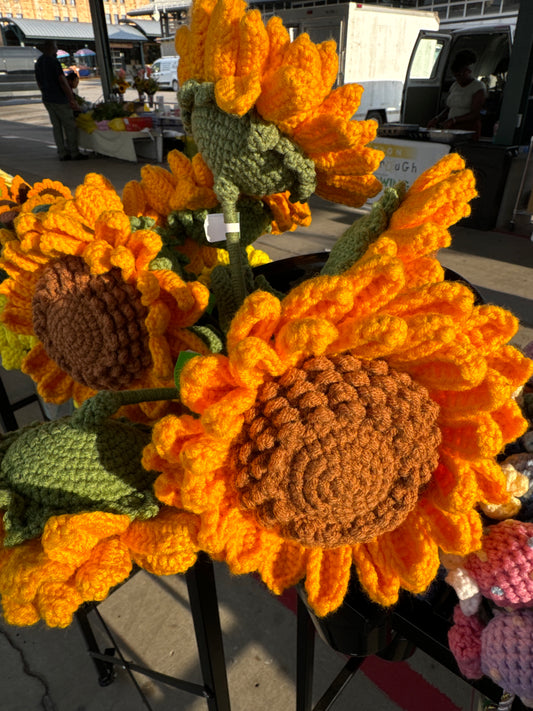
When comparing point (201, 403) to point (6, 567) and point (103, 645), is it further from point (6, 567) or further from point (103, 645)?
point (103, 645)

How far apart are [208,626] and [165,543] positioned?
14.2 inches

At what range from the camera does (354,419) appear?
42 centimetres

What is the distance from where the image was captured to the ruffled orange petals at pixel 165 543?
0.48 m

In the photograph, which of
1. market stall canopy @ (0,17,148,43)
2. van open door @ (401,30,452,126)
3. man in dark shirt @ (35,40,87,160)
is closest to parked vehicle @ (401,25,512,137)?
van open door @ (401,30,452,126)

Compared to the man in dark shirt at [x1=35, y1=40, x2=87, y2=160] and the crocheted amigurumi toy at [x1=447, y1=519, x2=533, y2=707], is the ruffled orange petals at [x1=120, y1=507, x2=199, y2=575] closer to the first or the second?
the crocheted amigurumi toy at [x1=447, y1=519, x2=533, y2=707]

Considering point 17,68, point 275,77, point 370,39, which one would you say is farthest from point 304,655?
point 17,68

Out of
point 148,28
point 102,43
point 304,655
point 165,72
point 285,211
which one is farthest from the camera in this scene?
point 148,28

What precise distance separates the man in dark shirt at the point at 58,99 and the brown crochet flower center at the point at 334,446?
708 cm

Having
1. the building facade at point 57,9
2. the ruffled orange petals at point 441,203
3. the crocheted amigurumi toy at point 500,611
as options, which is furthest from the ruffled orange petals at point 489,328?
the building facade at point 57,9

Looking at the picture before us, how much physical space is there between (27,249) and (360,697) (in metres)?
1.39

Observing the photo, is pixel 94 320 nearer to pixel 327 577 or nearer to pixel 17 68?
A: pixel 327 577

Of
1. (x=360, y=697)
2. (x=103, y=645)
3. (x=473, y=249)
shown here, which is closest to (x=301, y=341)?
(x=360, y=697)

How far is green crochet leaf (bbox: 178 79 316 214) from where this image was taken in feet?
1.70

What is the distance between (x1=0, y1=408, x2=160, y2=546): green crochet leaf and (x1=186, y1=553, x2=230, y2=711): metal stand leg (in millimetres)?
174
